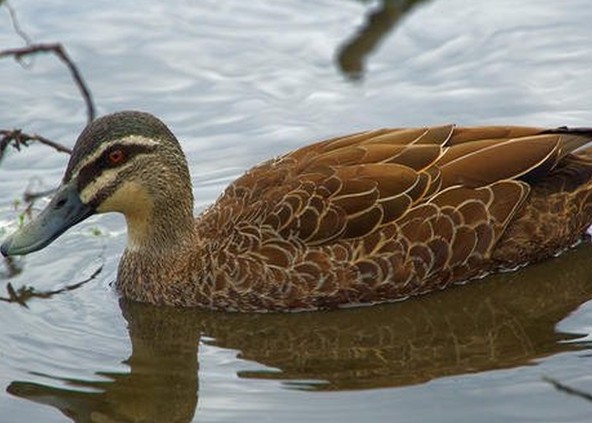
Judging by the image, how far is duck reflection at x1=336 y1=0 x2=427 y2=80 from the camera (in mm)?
14930

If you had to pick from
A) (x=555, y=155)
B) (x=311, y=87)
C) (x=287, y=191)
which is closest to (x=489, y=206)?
(x=555, y=155)

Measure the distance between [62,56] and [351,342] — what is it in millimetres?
3360

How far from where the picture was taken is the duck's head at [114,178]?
11.6 metres

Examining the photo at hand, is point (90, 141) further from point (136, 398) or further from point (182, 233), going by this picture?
point (136, 398)

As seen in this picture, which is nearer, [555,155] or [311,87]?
[555,155]

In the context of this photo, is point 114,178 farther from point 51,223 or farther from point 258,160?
point 258,160

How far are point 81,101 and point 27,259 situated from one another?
2150 mm

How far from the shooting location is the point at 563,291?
1194cm

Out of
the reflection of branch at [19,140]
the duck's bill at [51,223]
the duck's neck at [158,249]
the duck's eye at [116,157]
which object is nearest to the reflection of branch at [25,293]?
the duck's neck at [158,249]

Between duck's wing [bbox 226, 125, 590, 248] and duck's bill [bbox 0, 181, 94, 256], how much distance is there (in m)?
1.09

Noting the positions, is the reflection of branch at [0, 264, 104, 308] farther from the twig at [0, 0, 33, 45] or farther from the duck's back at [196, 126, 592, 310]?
the twig at [0, 0, 33, 45]

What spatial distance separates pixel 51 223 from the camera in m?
11.7

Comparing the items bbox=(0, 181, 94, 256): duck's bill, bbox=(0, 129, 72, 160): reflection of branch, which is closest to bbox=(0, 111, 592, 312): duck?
bbox=(0, 181, 94, 256): duck's bill

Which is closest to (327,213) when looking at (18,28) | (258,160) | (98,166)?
(98,166)
